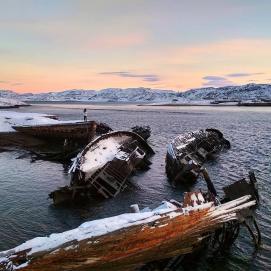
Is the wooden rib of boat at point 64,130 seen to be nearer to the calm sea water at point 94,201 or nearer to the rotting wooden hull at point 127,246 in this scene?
the calm sea water at point 94,201

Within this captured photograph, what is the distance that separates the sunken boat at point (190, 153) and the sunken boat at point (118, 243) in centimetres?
1764

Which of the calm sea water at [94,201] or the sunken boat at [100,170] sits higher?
the sunken boat at [100,170]

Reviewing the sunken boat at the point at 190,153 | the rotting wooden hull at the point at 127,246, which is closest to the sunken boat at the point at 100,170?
the sunken boat at the point at 190,153

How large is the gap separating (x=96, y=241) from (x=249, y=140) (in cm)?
5900

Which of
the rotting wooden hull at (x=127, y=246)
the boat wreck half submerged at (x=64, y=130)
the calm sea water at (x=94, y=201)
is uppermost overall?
the rotting wooden hull at (x=127, y=246)

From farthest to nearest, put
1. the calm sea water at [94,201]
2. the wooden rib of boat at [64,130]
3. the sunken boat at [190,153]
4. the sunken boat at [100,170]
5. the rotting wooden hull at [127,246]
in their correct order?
the wooden rib of boat at [64,130] → the sunken boat at [190,153] → the sunken boat at [100,170] → the calm sea water at [94,201] → the rotting wooden hull at [127,246]

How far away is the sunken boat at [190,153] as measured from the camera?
32.7 meters

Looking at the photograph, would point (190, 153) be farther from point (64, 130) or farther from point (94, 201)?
point (64, 130)

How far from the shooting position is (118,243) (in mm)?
11516

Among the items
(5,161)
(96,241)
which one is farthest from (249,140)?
(96,241)

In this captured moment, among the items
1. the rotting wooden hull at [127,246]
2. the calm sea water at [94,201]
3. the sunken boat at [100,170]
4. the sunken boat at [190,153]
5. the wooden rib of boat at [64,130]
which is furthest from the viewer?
the wooden rib of boat at [64,130]

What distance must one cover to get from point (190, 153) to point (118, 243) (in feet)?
103

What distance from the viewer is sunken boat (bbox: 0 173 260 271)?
10.5 meters

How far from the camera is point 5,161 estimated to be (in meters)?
41.2
